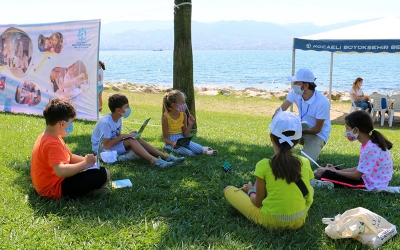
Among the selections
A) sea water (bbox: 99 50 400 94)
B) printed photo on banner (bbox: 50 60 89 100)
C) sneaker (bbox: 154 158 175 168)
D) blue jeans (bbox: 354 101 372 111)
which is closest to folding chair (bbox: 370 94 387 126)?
blue jeans (bbox: 354 101 372 111)

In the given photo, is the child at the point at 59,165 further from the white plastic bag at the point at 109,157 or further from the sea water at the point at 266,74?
the sea water at the point at 266,74

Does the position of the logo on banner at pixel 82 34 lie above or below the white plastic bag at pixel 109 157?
above

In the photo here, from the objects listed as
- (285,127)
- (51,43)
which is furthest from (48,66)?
(285,127)

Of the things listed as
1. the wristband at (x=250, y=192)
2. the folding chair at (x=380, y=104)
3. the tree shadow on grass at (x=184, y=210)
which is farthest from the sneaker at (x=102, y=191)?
the folding chair at (x=380, y=104)

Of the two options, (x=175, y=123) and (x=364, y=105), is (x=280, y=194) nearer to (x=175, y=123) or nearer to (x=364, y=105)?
(x=175, y=123)

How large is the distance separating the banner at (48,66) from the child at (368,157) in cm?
580

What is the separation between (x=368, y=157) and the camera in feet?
14.4

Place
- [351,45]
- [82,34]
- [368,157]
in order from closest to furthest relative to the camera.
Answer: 1. [368,157]
2. [82,34]
3. [351,45]

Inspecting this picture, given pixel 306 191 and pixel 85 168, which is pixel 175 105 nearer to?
pixel 85 168

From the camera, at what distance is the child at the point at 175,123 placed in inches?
240

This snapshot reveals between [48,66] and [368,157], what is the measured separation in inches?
292

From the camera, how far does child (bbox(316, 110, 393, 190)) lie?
4.39 metres

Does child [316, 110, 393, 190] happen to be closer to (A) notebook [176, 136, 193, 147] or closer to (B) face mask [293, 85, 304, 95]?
(B) face mask [293, 85, 304, 95]

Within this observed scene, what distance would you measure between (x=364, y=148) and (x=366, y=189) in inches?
19.7
